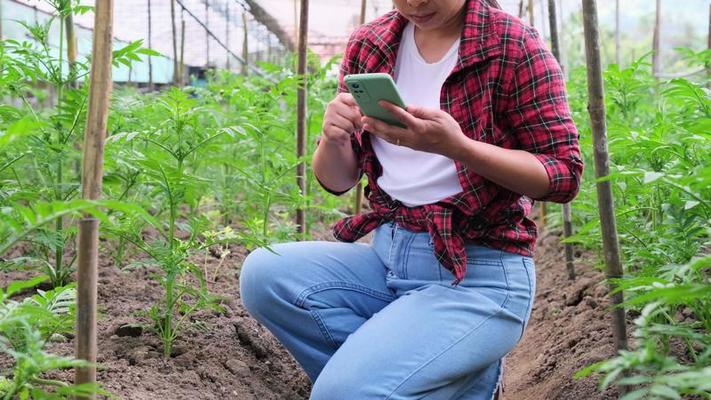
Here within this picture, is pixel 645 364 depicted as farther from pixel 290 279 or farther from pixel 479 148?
pixel 290 279

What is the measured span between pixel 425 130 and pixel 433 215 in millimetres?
349

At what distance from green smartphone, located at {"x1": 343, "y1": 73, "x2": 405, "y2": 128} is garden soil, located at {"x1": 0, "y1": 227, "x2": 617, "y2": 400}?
86 cm

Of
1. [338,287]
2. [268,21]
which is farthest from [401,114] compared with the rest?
[268,21]

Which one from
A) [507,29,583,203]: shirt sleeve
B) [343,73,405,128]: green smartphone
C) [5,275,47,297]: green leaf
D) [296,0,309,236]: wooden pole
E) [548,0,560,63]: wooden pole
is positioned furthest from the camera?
[548,0,560,63]: wooden pole

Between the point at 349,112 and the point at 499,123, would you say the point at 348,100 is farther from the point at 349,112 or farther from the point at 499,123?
the point at 499,123

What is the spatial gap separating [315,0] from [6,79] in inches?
368

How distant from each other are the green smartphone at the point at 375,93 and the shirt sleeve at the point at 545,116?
0.40 m

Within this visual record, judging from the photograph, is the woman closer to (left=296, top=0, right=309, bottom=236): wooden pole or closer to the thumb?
the thumb

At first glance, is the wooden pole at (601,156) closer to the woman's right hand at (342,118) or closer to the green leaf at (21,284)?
the woman's right hand at (342,118)

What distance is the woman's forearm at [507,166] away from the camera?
1.98 meters

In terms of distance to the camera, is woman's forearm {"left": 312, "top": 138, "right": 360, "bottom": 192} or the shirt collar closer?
the shirt collar

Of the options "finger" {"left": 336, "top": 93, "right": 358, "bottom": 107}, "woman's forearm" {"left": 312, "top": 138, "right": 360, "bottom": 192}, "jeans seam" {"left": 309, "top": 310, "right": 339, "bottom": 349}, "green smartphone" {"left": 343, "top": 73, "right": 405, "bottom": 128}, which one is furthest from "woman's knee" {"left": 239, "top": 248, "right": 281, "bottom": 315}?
"green smartphone" {"left": 343, "top": 73, "right": 405, "bottom": 128}

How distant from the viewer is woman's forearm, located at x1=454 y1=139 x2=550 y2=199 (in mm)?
1982

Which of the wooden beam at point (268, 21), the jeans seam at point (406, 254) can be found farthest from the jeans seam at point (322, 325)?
the wooden beam at point (268, 21)
